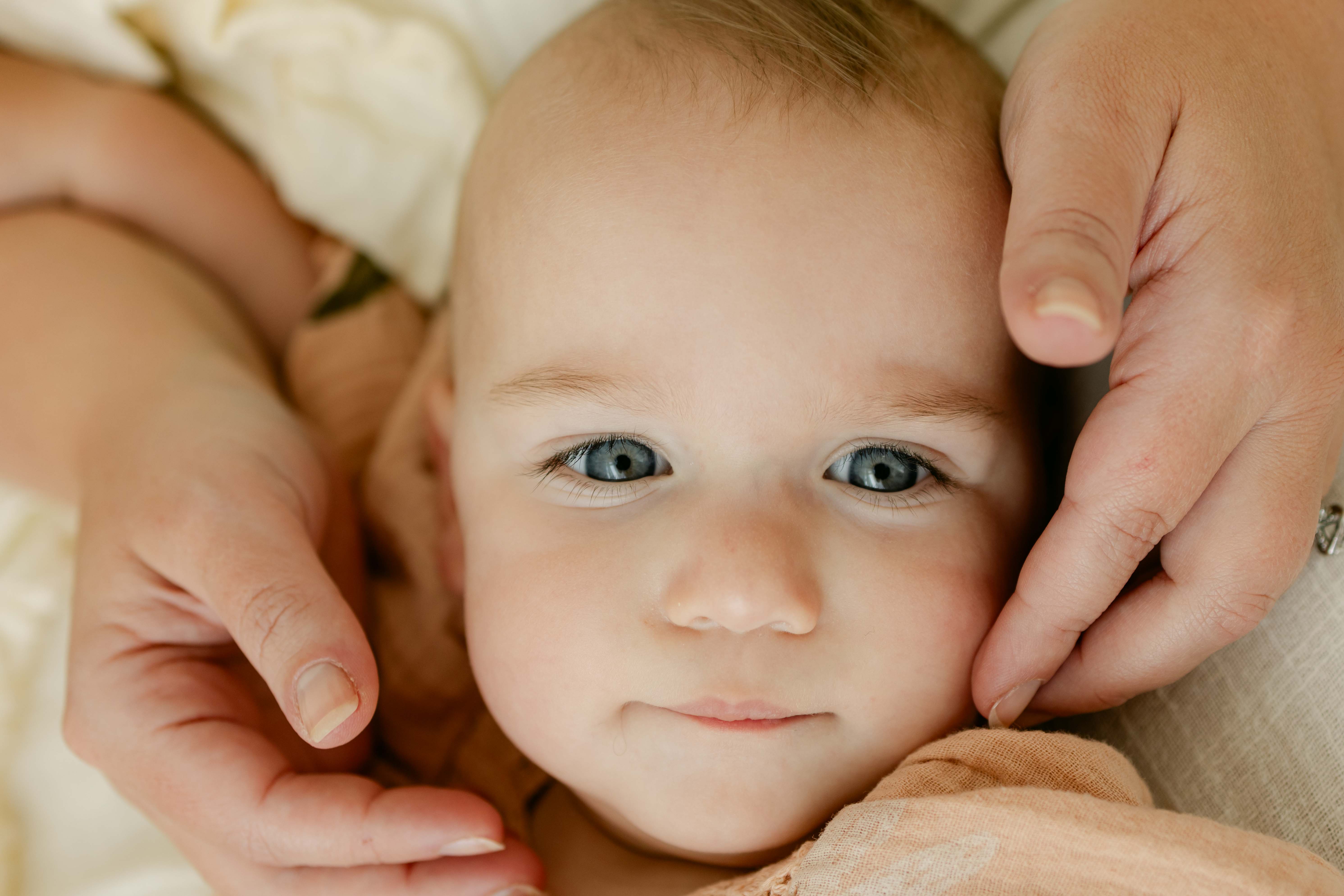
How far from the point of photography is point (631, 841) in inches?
48.3

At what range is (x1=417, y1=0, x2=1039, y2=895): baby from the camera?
97 cm

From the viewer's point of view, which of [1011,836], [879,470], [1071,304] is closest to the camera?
[1071,304]

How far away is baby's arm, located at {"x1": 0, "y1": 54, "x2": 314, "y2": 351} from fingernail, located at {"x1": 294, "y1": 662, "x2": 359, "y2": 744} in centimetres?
97

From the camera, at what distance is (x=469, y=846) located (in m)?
1.03

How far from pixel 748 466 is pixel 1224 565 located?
1.41 ft

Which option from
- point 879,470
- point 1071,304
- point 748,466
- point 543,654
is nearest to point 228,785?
point 543,654

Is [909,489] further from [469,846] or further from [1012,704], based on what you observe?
[469,846]

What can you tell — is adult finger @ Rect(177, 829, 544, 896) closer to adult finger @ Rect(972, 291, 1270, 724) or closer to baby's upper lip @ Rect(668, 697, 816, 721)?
baby's upper lip @ Rect(668, 697, 816, 721)

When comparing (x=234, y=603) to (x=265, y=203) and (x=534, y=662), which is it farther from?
(x=265, y=203)

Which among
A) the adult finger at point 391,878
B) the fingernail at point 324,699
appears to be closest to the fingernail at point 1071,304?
the fingernail at point 324,699

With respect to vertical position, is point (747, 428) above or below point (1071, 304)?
below

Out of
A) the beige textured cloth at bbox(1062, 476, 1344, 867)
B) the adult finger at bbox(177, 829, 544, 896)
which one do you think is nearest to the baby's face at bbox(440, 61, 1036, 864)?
the adult finger at bbox(177, 829, 544, 896)

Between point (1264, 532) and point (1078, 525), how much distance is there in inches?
6.3

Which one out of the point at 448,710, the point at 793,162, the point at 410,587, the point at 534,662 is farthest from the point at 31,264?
the point at 793,162
